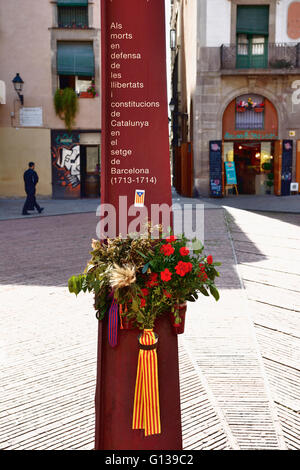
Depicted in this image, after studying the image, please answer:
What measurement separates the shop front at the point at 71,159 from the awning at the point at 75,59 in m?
2.92

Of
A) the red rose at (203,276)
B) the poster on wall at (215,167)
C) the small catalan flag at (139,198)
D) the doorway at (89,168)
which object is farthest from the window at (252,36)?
the red rose at (203,276)

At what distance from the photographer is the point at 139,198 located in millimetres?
2486

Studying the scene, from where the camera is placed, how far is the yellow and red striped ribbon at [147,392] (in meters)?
2.28

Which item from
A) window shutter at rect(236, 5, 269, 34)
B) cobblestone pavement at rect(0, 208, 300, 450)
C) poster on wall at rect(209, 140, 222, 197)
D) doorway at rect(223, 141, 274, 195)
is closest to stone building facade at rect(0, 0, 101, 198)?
poster on wall at rect(209, 140, 222, 197)

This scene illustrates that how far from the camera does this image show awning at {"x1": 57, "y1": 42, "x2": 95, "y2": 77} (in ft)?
76.1

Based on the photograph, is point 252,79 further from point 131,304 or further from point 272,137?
point 131,304

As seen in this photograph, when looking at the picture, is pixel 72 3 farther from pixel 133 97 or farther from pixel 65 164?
pixel 133 97

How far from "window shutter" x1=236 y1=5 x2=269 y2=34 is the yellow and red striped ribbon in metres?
23.3

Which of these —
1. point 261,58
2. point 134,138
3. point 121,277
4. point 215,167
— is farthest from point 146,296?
point 261,58

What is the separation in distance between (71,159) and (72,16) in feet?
23.3

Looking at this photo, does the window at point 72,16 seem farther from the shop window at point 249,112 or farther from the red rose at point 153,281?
the red rose at point 153,281

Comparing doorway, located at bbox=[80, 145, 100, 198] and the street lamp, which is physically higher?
the street lamp

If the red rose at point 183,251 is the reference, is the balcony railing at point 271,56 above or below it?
Answer: above

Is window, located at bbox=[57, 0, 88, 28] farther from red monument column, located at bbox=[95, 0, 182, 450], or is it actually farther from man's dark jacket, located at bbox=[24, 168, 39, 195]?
red monument column, located at bbox=[95, 0, 182, 450]
